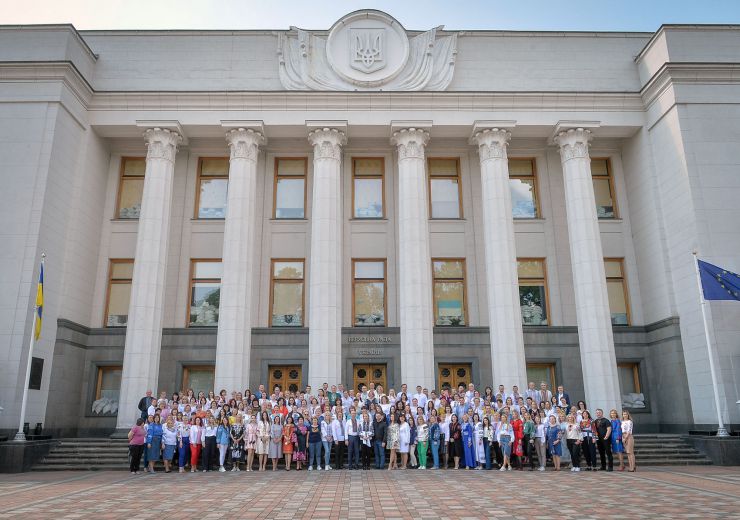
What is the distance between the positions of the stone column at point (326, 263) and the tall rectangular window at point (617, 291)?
11.1m

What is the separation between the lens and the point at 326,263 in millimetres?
20234

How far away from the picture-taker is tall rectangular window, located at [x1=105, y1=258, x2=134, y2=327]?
21836 mm

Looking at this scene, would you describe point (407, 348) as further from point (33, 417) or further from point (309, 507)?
point (33, 417)

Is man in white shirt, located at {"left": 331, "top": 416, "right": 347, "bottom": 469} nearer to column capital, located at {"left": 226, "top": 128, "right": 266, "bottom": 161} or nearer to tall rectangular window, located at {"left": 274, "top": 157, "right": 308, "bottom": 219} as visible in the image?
tall rectangular window, located at {"left": 274, "top": 157, "right": 308, "bottom": 219}

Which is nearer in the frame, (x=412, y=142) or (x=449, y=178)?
(x=412, y=142)

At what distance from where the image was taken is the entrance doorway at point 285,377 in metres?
21.6

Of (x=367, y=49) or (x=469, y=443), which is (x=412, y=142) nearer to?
(x=367, y=49)

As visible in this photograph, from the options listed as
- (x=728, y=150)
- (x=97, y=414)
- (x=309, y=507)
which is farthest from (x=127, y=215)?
(x=728, y=150)

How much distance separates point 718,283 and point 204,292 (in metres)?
18.1

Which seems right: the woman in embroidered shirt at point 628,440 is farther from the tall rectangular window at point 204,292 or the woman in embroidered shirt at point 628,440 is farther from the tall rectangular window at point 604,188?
the tall rectangular window at point 204,292

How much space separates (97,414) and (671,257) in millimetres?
21879

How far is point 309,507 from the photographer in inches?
359

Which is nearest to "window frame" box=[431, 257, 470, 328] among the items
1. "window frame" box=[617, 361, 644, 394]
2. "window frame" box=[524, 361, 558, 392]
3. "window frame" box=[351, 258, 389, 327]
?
"window frame" box=[351, 258, 389, 327]

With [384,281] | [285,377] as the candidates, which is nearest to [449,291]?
[384,281]
